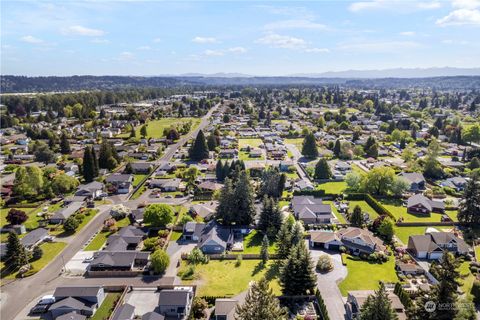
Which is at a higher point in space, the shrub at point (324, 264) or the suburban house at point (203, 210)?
the suburban house at point (203, 210)

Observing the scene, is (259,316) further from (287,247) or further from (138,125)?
(138,125)

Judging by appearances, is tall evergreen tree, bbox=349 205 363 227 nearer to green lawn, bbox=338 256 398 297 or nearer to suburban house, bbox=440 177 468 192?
green lawn, bbox=338 256 398 297

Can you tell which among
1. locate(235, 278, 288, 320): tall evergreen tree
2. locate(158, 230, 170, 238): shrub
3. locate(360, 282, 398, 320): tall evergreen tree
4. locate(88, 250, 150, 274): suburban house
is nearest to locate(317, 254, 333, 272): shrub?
locate(360, 282, 398, 320): tall evergreen tree

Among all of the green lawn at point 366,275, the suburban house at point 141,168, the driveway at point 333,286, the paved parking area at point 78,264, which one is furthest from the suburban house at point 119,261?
the suburban house at point 141,168

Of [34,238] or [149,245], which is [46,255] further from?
[149,245]

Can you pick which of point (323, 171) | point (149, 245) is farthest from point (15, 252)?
point (323, 171)

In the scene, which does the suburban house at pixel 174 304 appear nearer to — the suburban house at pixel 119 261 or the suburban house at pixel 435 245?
the suburban house at pixel 119 261

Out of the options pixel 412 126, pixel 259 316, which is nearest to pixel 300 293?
pixel 259 316
